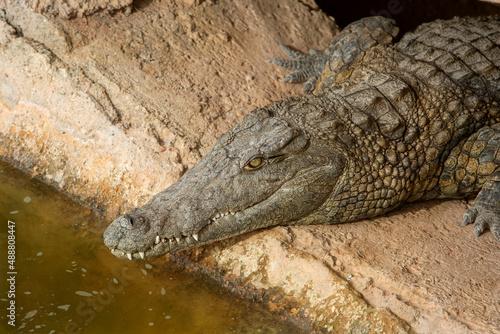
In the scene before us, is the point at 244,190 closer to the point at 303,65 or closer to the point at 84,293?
the point at 84,293

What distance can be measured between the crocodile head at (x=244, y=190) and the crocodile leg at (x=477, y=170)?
41.5 inches

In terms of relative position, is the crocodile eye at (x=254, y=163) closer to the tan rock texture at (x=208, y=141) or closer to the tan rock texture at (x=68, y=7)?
the tan rock texture at (x=208, y=141)

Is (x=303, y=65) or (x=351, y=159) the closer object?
(x=351, y=159)

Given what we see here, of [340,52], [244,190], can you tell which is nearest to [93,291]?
[244,190]

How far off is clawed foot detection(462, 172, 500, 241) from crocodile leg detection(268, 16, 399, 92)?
1.88m

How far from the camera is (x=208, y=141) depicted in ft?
14.1

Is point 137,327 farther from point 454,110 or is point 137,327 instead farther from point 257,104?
point 454,110

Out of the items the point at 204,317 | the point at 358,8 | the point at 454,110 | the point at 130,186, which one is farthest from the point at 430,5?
the point at 204,317

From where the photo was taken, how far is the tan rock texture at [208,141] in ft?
10.7

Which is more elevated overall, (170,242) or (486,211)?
(170,242)

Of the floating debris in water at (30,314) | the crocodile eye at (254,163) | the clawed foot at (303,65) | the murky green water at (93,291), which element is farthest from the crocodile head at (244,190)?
the clawed foot at (303,65)

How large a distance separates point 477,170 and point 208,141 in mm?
2180

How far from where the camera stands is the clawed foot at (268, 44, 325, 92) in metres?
5.32

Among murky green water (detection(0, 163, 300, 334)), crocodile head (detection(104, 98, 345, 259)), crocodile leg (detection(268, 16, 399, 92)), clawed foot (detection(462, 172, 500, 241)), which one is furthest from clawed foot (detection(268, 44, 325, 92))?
murky green water (detection(0, 163, 300, 334))
